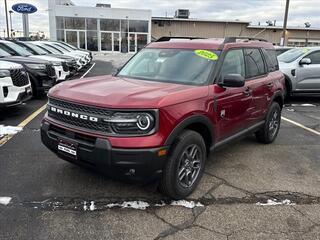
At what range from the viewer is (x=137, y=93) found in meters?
3.72

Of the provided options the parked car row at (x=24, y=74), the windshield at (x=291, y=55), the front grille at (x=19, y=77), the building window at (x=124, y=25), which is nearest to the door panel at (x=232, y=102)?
the parked car row at (x=24, y=74)

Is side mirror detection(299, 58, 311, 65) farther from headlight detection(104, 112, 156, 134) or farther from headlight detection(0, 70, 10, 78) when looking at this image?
headlight detection(104, 112, 156, 134)

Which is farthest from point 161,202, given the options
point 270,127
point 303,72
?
point 303,72

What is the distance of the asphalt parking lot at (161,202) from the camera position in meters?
3.39

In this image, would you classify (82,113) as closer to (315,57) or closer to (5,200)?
(5,200)

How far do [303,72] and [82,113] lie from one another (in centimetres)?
897

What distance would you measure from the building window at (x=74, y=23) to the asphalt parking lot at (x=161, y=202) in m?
37.6

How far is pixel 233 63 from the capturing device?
4930mm

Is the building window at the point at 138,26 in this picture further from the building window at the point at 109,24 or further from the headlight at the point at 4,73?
the headlight at the point at 4,73

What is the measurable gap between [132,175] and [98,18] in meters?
40.2

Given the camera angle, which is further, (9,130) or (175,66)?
(9,130)

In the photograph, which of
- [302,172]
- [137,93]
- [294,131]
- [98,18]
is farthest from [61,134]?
[98,18]

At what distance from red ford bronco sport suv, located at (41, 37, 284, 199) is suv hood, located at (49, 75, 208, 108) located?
10 mm

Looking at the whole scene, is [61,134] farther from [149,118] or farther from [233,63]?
[233,63]
